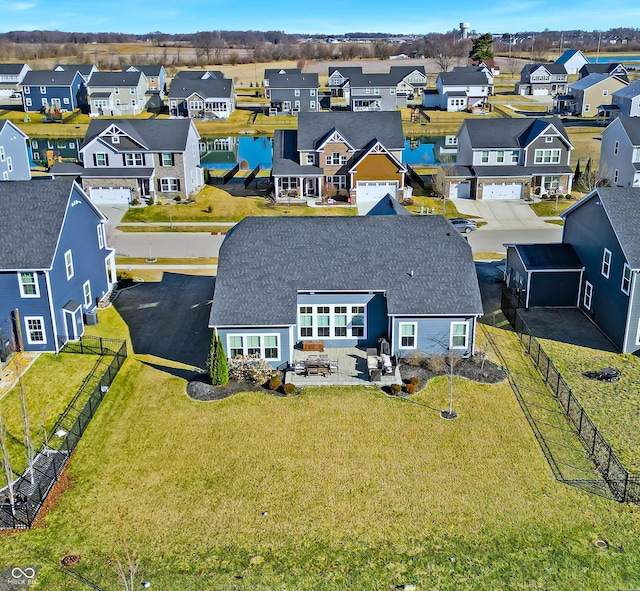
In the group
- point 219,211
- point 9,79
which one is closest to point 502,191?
point 219,211

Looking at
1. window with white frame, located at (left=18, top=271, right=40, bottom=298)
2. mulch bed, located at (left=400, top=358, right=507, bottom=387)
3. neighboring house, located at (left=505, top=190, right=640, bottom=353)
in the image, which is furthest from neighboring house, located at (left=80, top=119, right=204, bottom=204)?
mulch bed, located at (left=400, top=358, right=507, bottom=387)

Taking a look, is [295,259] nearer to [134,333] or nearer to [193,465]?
[134,333]

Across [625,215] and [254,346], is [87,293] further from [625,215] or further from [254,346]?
[625,215]

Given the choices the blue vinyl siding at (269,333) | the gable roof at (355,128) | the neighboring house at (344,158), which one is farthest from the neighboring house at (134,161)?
the blue vinyl siding at (269,333)

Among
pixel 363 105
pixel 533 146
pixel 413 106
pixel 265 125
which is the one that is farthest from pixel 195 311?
pixel 413 106

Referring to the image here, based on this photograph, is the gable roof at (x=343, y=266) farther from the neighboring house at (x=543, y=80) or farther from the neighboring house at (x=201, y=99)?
the neighboring house at (x=543, y=80)

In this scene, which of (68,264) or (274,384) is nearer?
(274,384)
